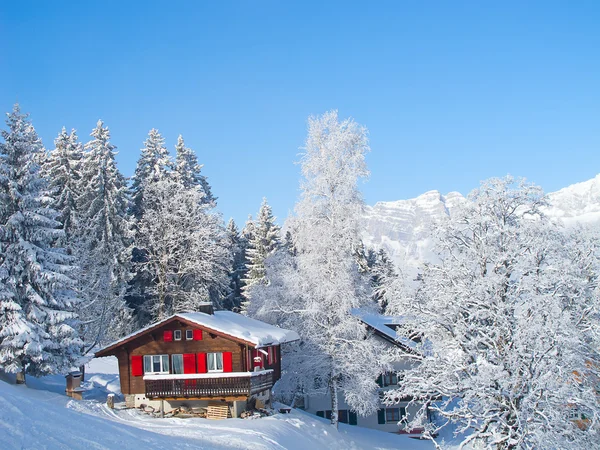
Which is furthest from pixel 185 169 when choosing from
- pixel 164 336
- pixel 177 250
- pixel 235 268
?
pixel 164 336

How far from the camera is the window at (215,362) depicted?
101 feet

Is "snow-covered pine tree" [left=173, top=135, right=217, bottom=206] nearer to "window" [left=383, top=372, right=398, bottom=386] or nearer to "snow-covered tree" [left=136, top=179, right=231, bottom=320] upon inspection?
"snow-covered tree" [left=136, top=179, right=231, bottom=320]

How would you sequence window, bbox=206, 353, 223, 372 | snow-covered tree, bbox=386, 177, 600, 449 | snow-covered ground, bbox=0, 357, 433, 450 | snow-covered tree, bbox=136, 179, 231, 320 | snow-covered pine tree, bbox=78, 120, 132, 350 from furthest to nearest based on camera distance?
snow-covered tree, bbox=136, 179, 231, 320
snow-covered pine tree, bbox=78, 120, 132, 350
window, bbox=206, 353, 223, 372
snow-covered tree, bbox=386, 177, 600, 449
snow-covered ground, bbox=0, 357, 433, 450

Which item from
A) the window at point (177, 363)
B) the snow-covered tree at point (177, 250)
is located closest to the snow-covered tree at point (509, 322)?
the window at point (177, 363)

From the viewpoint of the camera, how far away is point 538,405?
16.5 m

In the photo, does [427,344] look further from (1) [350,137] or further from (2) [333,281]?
(1) [350,137]

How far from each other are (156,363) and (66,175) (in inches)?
716

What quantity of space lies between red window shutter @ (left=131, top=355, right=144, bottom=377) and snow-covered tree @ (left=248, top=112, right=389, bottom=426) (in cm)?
867

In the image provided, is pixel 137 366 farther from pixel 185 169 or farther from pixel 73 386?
pixel 185 169

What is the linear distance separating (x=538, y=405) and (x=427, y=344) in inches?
179

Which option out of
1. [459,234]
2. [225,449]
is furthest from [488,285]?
[225,449]

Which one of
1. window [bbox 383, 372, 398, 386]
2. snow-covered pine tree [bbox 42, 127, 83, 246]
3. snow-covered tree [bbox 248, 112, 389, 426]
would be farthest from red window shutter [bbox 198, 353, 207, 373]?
window [bbox 383, 372, 398, 386]

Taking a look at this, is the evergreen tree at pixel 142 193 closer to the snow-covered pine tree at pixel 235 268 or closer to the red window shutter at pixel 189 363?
the snow-covered pine tree at pixel 235 268

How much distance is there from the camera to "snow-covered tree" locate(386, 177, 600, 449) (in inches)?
627
